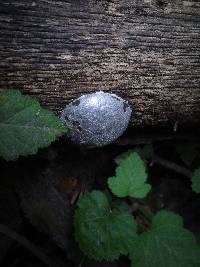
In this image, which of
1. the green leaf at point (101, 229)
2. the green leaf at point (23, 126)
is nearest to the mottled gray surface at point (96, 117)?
the green leaf at point (23, 126)

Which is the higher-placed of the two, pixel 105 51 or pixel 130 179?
pixel 105 51

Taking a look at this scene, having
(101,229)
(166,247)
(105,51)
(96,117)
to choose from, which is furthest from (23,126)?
(166,247)

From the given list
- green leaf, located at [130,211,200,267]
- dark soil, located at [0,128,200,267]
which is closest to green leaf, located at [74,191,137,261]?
green leaf, located at [130,211,200,267]

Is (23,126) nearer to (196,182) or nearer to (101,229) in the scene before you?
(101,229)

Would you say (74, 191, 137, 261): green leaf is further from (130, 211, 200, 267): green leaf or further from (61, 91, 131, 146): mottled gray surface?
(61, 91, 131, 146): mottled gray surface

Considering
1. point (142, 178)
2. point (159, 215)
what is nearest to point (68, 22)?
point (142, 178)

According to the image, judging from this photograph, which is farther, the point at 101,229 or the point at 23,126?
the point at 101,229
